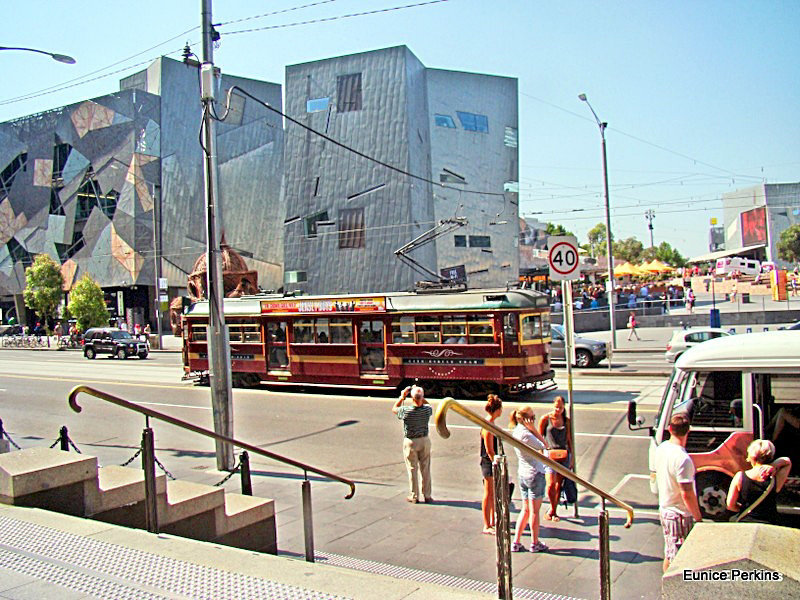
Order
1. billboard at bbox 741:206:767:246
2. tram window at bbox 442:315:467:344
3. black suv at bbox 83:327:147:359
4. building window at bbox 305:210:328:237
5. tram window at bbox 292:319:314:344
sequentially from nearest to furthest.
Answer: tram window at bbox 442:315:467:344
tram window at bbox 292:319:314:344
black suv at bbox 83:327:147:359
building window at bbox 305:210:328:237
billboard at bbox 741:206:767:246

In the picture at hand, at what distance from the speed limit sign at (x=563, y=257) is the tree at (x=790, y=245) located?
74.8 metres

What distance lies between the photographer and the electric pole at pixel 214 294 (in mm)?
10812

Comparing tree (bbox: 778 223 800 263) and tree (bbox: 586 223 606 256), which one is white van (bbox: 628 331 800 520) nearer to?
tree (bbox: 778 223 800 263)

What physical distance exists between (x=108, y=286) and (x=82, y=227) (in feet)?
21.2

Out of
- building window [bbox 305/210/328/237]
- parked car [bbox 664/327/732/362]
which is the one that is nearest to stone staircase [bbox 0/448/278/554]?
parked car [bbox 664/327/732/362]

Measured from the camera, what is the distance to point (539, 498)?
721 centimetres

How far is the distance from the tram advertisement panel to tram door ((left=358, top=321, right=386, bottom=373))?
470 mm

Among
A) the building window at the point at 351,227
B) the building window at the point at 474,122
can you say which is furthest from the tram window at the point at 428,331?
the building window at the point at 474,122

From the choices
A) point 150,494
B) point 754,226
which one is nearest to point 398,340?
Result: point 150,494

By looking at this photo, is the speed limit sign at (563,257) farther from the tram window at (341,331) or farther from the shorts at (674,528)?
the tram window at (341,331)

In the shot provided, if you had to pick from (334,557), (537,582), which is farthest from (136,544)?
(537,582)

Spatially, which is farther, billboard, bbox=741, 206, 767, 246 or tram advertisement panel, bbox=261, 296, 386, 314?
billboard, bbox=741, 206, 767, 246

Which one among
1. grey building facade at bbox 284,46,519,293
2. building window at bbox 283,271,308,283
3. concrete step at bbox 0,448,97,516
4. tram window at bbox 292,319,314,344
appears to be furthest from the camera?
building window at bbox 283,271,308,283

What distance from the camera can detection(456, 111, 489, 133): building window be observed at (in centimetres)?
4959
